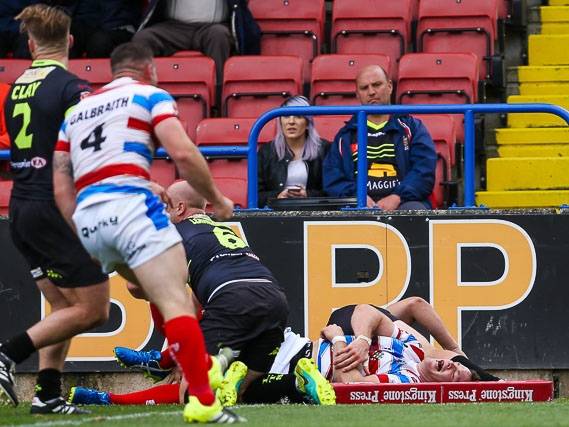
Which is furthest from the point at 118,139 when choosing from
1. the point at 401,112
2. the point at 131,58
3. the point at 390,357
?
the point at 401,112

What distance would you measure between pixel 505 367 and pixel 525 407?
6.60ft

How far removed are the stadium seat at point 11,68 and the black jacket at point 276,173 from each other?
3.02 metres

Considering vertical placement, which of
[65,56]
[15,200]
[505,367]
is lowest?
[505,367]

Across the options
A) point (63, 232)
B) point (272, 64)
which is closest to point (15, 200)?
point (63, 232)

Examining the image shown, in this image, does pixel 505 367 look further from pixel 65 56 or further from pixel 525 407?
pixel 65 56

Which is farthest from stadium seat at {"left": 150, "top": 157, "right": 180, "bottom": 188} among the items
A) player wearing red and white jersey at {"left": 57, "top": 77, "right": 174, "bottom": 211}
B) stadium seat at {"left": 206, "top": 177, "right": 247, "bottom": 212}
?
player wearing red and white jersey at {"left": 57, "top": 77, "right": 174, "bottom": 211}

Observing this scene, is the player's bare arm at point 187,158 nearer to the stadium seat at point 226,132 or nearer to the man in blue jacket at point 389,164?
the man in blue jacket at point 389,164

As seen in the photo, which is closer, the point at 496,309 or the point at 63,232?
the point at 63,232

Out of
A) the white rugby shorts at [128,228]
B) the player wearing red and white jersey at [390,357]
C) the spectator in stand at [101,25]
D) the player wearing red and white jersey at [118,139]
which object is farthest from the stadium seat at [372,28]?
the white rugby shorts at [128,228]

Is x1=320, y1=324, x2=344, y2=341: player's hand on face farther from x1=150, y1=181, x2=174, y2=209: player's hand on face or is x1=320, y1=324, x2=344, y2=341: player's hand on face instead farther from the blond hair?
the blond hair

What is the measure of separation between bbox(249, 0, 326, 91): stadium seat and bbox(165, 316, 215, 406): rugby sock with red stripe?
656 cm

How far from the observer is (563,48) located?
488 inches

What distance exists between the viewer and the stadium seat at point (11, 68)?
11633mm

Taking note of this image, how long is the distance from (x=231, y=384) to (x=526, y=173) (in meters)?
4.26
